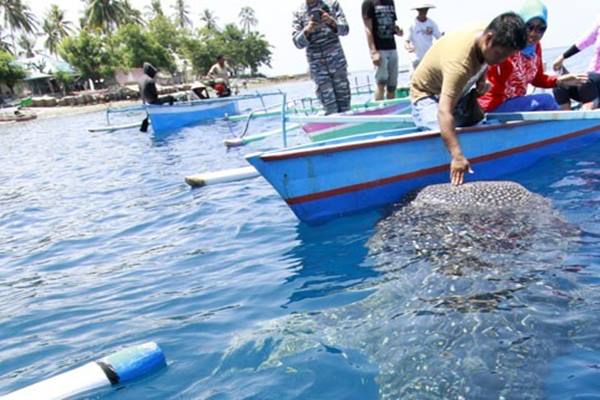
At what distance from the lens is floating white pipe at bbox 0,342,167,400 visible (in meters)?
2.58

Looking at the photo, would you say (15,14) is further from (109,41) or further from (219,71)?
(219,71)

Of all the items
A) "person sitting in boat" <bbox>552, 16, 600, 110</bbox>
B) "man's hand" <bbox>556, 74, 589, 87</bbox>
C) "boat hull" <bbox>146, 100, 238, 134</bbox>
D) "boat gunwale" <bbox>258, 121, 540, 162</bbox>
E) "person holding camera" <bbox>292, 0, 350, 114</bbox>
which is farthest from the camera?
"boat hull" <bbox>146, 100, 238, 134</bbox>

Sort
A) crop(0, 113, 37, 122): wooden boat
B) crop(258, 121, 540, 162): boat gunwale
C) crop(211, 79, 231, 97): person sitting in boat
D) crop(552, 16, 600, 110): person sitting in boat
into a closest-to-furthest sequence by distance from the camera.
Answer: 1. crop(258, 121, 540, 162): boat gunwale
2. crop(552, 16, 600, 110): person sitting in boat
3. crop(211, 79, 231, 97): person sitting in boat
4. crop(0, 113, 37, 122): wooden boat

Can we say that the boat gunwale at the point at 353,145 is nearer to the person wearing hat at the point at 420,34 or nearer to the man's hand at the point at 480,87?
the man's hand at the point at 480,87

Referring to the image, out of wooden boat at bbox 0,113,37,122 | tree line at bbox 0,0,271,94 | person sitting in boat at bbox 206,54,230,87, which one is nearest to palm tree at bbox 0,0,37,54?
tree line at bbox 0,0,271,94

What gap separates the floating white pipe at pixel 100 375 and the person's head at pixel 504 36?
10.4 feet

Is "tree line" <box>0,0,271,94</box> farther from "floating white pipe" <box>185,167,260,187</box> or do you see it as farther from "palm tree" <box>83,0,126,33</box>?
"floating white pipe" <box>185,167,260,187</box>

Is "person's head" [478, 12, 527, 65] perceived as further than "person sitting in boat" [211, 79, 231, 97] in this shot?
No

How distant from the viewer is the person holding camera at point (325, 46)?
721 centimetres

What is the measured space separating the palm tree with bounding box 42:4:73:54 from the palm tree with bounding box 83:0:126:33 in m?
6.55

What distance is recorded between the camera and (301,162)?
5.03 m

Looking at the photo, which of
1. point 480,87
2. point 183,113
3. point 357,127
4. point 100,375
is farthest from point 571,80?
point 183,113

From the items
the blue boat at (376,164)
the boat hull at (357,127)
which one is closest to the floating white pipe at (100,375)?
the blue boat at (376,164)

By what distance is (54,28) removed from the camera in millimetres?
58750
